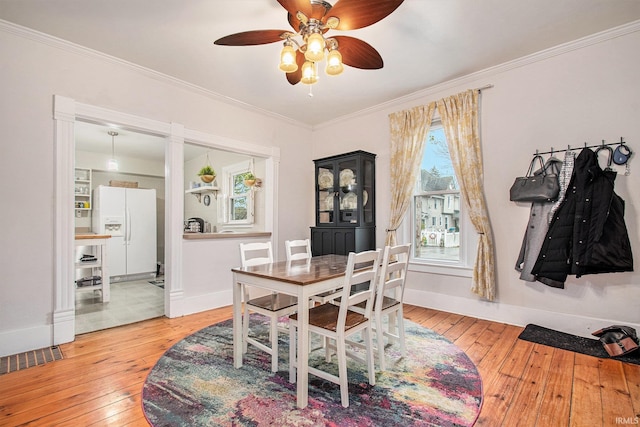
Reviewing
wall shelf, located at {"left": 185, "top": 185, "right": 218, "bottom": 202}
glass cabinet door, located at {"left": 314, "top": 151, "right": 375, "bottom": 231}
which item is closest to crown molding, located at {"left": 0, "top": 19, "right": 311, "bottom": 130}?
glass cabinet door, located at {"left": 314, "top": 151, "right": 375, "bottom": 231}

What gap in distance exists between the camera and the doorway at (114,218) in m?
A: 3.90

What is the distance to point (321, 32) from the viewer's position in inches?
77.2

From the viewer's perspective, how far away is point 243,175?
18.2 ft

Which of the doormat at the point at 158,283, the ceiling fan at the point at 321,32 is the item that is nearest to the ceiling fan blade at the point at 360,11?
the ceiling fan at the point at 321,32

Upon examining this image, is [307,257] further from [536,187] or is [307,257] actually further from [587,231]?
[587,231]

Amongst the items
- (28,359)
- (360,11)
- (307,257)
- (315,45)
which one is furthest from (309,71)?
(28,359)

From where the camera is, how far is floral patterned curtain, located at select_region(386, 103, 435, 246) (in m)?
3.67

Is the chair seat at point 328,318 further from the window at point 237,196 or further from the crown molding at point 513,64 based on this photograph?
the window at point 237,196

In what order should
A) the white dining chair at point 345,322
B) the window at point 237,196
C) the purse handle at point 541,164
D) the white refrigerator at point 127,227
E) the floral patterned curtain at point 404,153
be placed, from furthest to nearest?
the white refrigerator at point 127,227, the window at point 237,196, the floral patterned curtain at point 404,153, the purse handle at point 541,164, the white dining chair at point 345,322

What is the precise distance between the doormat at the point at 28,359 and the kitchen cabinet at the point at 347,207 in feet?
9.70

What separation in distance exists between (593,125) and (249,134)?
3724 mm

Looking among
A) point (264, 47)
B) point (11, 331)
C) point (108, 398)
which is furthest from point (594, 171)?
point (11, 331)

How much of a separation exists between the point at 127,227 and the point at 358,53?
555 cm

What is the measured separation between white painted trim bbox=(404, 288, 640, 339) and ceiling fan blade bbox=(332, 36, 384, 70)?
105 inches
